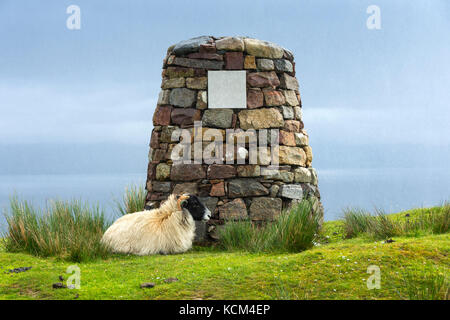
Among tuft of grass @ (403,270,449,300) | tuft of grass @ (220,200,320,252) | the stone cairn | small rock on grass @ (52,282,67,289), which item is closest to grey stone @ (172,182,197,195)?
the stone cairn

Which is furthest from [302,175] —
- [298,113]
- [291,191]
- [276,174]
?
[298,113]

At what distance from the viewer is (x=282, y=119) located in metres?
9.73

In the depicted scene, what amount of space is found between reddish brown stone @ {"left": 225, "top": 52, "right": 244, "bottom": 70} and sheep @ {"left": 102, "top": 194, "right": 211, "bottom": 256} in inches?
121

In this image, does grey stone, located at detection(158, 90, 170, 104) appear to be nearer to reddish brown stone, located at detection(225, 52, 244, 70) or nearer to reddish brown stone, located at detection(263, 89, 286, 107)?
reddish brown stone, located at detection(225, 52, 244, 70)

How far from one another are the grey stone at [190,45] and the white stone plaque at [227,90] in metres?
0.68

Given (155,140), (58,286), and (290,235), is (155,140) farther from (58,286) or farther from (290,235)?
(58,286)

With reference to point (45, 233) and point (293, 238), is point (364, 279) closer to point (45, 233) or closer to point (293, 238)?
point (293, 238)

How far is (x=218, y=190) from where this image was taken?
9.34 meters

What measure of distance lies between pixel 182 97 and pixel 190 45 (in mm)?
1151

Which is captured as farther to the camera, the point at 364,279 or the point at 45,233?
the point at 45,233

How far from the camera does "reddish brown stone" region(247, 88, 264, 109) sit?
9562 millimetres
